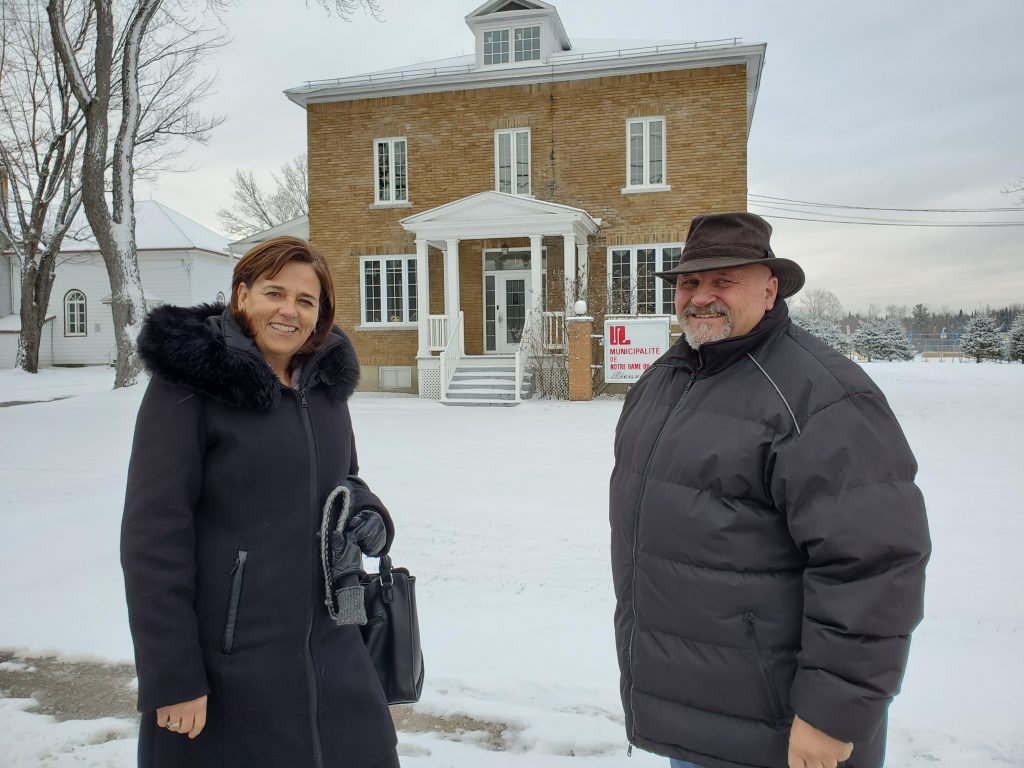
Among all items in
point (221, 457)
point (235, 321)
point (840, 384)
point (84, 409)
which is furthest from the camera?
point (84, 409)

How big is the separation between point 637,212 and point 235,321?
16.2 metres

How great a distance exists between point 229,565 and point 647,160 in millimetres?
16891

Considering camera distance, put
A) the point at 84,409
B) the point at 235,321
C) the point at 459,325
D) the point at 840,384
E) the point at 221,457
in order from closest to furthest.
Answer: the point at 840,384, the point at 221,457, the point at 235,321, the point at 84,409, the point at 459,325

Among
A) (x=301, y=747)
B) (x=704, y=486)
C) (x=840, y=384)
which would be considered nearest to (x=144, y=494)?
(x=301, y=747)

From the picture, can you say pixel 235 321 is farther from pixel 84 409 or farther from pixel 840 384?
pixel 84 409

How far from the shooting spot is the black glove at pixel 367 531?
7.18 feet

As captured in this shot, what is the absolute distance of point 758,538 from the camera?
1.84 metres

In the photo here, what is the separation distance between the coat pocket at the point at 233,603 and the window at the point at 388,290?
1712 cm

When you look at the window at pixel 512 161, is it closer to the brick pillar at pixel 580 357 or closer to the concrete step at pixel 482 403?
the brick pillar at pixel 580 357

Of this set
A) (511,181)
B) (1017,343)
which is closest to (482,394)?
(511,181)

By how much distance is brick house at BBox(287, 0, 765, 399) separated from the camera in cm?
1664

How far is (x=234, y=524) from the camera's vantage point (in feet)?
6.47

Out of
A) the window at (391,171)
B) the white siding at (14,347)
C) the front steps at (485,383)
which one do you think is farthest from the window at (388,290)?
the white siding at (14,347)

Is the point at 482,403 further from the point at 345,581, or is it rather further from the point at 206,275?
the point at 206,275
